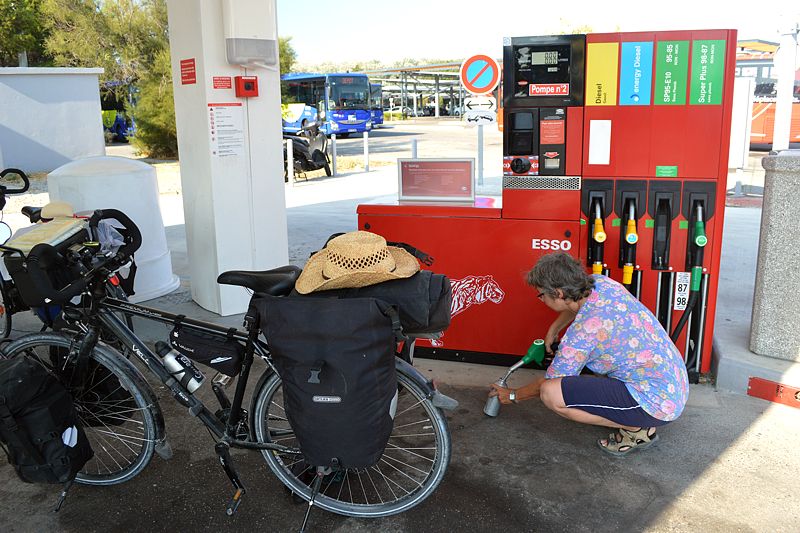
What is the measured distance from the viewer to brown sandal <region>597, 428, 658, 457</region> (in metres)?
3.29

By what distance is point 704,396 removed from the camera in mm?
3928

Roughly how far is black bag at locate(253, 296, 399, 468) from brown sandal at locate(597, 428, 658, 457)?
1.32 metres

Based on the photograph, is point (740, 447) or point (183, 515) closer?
point (183, 515)

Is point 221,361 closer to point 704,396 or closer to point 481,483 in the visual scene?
point 481,483

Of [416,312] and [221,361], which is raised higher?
[416,312]

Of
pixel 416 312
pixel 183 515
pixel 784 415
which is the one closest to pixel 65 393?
pixel 183 515

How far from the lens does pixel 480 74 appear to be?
23.6 ft

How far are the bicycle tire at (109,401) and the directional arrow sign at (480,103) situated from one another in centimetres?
513

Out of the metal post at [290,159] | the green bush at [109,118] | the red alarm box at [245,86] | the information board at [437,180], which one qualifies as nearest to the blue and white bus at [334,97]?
the green bush at [109,118]

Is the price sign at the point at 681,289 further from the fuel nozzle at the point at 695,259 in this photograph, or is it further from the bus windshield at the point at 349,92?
the bus windshield at the point at 349,92

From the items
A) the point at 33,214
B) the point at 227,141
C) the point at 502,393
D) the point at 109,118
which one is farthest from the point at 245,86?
the point at 109,118

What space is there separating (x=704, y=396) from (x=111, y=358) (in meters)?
3.11

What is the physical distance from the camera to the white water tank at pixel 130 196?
17.5ft

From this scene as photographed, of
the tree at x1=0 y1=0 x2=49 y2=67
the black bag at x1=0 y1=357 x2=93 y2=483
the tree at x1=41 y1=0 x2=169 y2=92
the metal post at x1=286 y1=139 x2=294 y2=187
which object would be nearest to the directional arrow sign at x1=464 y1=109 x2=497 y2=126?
the black bag at x1=0 y1=357 x2=93 y2=483
